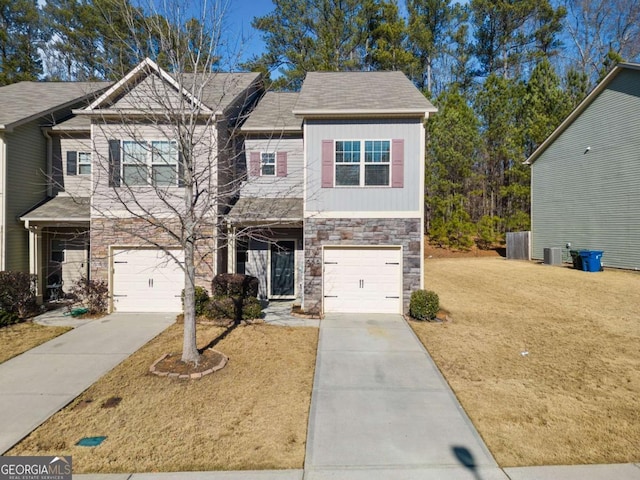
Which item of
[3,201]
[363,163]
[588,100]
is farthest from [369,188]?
[588,100]

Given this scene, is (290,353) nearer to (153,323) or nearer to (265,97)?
(153,323)

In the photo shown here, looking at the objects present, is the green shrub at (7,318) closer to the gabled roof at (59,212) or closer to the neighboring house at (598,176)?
the gabled roof at (59,212)

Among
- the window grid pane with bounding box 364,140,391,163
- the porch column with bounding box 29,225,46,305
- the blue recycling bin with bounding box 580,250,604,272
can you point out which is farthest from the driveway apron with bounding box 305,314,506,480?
the blue recycling bin with bounding box 580,250,604,272

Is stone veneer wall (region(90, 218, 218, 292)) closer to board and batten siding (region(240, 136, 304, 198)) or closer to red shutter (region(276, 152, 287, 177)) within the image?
board and batten siding (region(240, 136, 304, 198))

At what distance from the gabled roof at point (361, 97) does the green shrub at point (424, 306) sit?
4.88 metres

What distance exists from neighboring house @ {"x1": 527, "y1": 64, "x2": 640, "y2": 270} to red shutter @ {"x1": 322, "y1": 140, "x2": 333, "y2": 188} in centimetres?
1509

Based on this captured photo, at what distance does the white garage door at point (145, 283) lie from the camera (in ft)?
33.8

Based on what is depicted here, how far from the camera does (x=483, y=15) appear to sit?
28859 mm

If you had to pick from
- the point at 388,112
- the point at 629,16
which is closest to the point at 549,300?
the point at 388,112

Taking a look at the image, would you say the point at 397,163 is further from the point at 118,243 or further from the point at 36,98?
the point at 36,98

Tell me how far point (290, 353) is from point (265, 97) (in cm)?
1087

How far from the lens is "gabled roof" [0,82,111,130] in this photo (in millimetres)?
10492

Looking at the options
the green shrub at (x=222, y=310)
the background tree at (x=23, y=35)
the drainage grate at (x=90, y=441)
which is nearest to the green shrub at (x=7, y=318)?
the green shrub at (x=222, y=310)

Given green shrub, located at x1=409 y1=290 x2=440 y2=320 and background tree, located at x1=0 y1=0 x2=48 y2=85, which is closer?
green shrub, located at x1=409 y1=290 x2=440 y2=320
